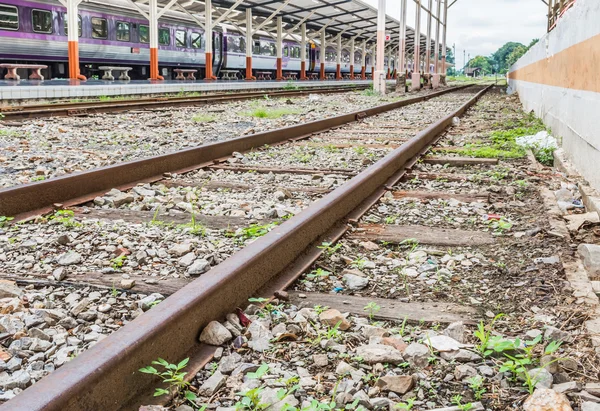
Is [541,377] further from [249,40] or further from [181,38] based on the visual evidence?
[249,40]

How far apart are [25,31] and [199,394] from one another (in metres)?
19.1

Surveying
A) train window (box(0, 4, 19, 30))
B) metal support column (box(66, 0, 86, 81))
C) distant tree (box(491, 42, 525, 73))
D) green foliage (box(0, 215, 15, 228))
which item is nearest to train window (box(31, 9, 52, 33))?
train window (box(0, 4, 19, 30))

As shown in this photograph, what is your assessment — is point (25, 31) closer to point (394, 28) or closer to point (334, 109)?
point (334, 109)

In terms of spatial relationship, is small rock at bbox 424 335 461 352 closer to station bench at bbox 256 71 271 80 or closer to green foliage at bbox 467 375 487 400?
green foliage at bbox 467 375 487 400

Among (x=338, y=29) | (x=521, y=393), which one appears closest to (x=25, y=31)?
(x=521, y=393)

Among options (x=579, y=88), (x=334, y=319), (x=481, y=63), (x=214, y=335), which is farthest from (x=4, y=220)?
(x=481, y=63)

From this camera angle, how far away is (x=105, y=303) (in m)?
2.26

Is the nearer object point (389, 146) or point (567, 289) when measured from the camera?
point (567, 289)

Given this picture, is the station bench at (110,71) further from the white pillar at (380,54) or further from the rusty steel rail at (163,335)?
the rusty steel rail at (163,335)

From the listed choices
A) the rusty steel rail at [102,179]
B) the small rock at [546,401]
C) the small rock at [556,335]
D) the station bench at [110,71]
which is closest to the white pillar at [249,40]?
the station bench at [110,71]

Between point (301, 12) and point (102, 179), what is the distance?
91.8 feet

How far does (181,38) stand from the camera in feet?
84.9

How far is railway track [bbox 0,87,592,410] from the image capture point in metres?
1.63

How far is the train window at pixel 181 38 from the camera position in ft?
83.7
